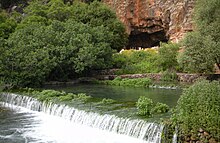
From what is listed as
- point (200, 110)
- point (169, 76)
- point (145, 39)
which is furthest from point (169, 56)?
point (200, 110)

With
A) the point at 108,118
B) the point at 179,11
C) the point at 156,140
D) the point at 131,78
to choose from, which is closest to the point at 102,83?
the point at 131,78

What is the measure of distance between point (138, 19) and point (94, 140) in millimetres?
31061

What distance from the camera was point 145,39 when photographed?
50625mm

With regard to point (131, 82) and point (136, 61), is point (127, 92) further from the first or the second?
point (136, 61)

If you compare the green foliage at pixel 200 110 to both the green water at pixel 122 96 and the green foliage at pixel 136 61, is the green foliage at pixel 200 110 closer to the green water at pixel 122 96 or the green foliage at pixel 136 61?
the green water at pixel 122 96

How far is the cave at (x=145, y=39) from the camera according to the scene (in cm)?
4812

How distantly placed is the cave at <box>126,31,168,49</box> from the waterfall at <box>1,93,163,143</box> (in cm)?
2565

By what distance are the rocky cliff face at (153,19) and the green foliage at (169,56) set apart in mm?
5270

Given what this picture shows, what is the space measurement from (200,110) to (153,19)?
3243cm

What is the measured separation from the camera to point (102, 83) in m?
34.6

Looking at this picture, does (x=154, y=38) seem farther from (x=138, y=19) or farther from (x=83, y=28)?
(x=83, y=28)

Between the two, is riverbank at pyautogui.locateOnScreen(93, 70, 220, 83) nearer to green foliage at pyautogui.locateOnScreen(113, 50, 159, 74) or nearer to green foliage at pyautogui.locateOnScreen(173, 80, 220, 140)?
green foliage at pyautogui.locateOnScreen(113, 50, 159, 74)

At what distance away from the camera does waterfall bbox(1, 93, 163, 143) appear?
1603 centimetres

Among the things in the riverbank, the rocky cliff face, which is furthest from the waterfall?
the rocky cliff face
